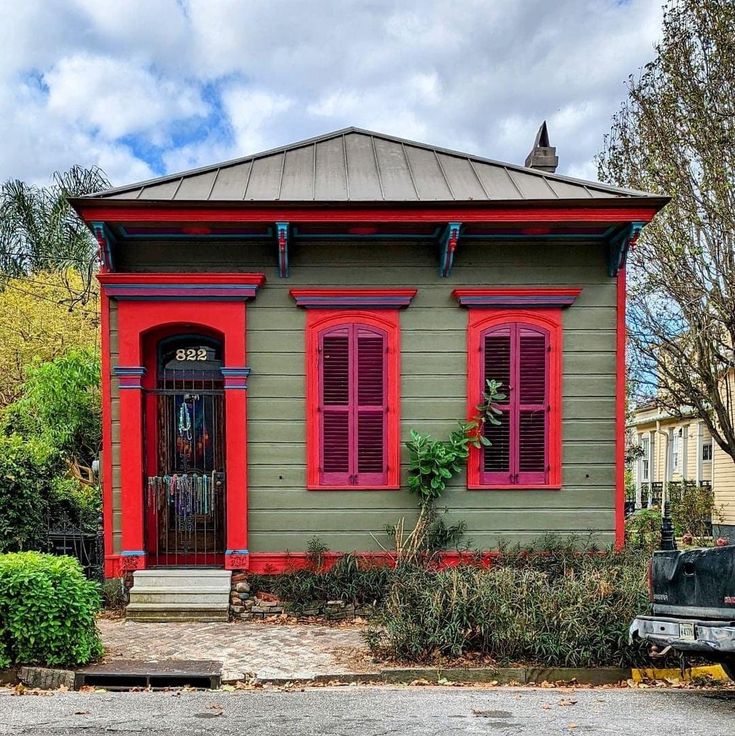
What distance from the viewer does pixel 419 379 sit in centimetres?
871

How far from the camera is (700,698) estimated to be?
18.3 ft

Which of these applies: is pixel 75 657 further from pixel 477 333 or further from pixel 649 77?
pixel 649 77

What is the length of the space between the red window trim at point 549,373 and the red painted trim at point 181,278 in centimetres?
268

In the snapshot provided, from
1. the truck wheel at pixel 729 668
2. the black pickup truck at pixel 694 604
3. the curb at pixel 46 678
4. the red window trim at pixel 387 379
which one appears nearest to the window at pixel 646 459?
the red window trim at pixel 387 379

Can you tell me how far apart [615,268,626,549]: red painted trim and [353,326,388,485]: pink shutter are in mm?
2821

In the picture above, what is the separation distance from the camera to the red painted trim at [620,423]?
8.72 meters

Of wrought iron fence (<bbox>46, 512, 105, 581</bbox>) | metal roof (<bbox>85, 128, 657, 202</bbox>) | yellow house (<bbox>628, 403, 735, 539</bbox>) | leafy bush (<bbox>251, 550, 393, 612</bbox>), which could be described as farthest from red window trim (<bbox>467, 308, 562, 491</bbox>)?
yellow house (<bbox>628, 403, 735, 539</bbox>)

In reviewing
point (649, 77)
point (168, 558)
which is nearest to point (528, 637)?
point (168, 558)

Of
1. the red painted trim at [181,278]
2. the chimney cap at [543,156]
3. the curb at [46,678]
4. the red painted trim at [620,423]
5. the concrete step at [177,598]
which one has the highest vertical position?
the chimney cap at [543,156]

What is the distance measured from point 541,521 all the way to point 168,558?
14.9 feet

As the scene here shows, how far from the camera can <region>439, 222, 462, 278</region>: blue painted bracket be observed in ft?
26.9

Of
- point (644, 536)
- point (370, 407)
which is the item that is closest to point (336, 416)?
point (370, 407)

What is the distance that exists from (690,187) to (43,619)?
13.0 metres

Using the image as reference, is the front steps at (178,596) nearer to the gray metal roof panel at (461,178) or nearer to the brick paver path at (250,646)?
the brick paver path at (250,646)
